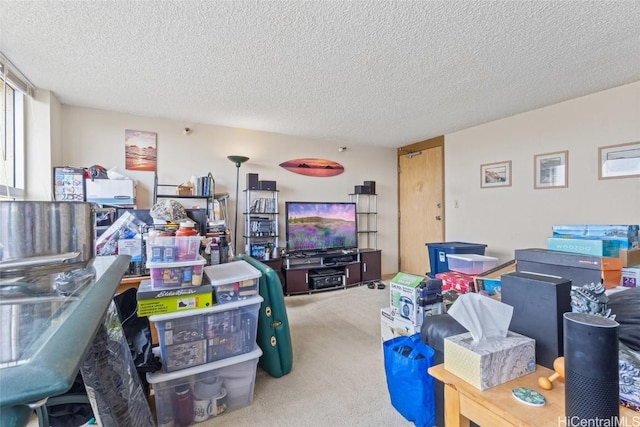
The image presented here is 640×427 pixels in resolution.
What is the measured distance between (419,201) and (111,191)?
14.6 ft

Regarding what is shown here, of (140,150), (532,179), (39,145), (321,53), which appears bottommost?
(532,179)

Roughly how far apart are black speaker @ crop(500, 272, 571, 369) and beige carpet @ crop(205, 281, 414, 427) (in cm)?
100

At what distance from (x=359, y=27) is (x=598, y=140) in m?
2.86

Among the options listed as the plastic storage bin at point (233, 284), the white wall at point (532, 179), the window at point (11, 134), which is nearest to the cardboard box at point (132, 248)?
the plastic storage bin at point (233, 284)

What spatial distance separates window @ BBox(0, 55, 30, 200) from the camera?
2377 mm

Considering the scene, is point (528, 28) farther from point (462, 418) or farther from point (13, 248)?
point (13, 248)

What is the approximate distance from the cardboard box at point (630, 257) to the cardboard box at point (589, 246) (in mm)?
42

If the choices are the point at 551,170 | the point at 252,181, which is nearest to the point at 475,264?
the point at 551,170

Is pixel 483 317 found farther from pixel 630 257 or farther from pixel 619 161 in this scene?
pixel 619 161

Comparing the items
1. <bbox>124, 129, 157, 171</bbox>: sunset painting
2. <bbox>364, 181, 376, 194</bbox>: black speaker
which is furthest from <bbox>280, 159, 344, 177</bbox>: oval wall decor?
<bbox>124, 129, 157, 171</bbox>: sunset painting

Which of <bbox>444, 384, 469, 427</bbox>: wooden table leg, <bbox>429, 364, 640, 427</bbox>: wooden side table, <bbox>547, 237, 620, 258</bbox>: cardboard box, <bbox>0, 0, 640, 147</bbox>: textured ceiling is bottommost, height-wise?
<bbox>444, 384, 469, 427</bbox>: wooden table leg

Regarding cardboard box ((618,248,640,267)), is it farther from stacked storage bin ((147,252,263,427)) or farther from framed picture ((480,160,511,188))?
stacked storage bin ((147,252,263,427))

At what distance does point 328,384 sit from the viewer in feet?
6.47

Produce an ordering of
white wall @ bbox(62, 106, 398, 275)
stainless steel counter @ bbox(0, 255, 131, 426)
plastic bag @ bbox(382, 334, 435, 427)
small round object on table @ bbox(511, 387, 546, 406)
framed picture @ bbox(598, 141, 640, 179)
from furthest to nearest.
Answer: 1. white wall @ bbox(62, 106, 398, 275)
2. framed picture @ bbox(598, 141, 640, 179)
3. plastic bag @ bbox(382, 334, 435, 427)
4. small round object on table @ bbox(511, 387, 546, 406)
5. stainless steel counter @ bbox(0, 255, 131, 426)
